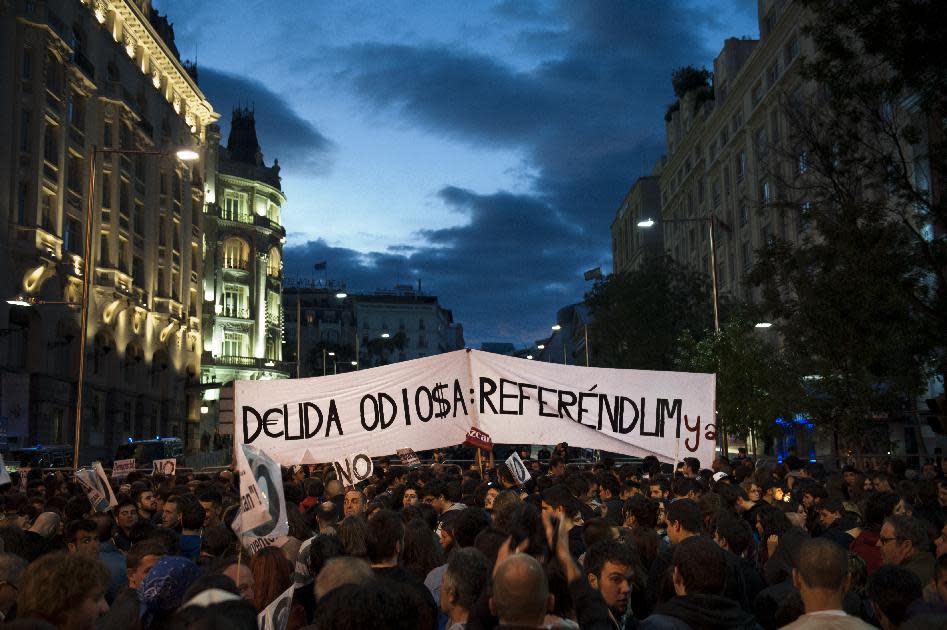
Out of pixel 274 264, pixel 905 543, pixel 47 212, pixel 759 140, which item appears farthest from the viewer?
pixel 274 264

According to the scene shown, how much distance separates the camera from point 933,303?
73.3 feet

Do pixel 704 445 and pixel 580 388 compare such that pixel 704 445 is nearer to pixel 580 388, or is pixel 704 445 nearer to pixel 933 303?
pixel 580 388

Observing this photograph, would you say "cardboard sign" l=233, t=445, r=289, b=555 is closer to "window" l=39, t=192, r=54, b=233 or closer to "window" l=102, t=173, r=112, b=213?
"window" l=39, t=192, r=54, b=233

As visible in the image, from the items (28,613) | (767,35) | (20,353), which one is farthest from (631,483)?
(767,35)

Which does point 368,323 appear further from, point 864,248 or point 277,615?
point 277,615

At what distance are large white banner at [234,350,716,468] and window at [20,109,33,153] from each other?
108 ft

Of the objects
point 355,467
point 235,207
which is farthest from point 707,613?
point 235,207

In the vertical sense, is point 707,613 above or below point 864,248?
below

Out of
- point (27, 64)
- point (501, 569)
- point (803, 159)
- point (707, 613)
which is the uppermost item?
point (27, 64)

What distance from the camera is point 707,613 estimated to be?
17.7 ft

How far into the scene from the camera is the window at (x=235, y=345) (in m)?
78.9

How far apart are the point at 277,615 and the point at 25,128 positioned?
42.7m

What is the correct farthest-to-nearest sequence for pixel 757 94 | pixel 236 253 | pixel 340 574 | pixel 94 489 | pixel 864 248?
pixel 236 253 → pixel 757 94 → pixel 864 248 → pixel 94 489 → pixel 340 574

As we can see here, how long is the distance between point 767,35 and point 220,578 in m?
52.0
